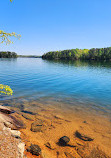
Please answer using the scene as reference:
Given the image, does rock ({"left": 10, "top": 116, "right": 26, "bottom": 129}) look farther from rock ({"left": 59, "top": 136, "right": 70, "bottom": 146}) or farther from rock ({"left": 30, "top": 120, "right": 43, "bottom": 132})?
rock ({"left": 59, "top": 136, "right": 70, "bottom": 146})

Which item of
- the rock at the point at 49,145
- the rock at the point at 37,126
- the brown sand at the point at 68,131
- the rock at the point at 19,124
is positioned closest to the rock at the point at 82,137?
the brown sand at the point at 68,131

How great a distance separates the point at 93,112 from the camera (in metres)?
14.7

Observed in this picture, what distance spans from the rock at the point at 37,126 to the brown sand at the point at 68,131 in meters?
0.37

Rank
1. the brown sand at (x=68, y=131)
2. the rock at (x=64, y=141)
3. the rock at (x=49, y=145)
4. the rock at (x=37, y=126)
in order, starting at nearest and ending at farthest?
1. the brown sand at (x=68, y=131)
2. the rock at (x=49, y=145)
3. the rock at (x=64, y=141)
4. the rock at (x=37, y=126)

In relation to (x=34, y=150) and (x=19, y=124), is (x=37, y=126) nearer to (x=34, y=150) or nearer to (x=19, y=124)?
(x=19, y=124)

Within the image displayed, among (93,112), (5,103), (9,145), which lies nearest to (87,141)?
(93,112)

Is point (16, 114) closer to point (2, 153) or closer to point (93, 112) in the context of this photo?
point (2, 153)

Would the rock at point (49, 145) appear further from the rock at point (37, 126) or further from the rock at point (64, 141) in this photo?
the rock at point (37, 126)

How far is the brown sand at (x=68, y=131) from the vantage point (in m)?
8.36

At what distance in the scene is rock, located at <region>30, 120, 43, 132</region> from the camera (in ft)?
35.2

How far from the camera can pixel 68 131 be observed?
10836 millimetres

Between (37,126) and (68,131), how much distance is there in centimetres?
328

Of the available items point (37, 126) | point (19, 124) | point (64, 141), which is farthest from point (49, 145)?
point (19, 124)

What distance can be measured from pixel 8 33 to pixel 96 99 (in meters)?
17.3
